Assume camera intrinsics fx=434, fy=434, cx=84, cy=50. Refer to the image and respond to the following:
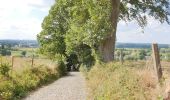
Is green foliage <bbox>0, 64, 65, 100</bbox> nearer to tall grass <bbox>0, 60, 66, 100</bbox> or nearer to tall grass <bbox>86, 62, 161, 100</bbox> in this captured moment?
tall grass <bbox>0, 60, 66, 100</bbox>

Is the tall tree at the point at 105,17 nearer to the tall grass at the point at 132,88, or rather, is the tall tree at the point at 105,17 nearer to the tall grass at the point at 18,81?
the tall grass at the point at 18,81

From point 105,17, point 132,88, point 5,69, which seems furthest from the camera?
point 105,17

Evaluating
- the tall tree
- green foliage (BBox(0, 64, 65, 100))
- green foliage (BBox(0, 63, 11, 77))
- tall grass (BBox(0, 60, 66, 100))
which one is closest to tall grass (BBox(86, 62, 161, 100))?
green foliage (BBox(0, 64, 65, 100))

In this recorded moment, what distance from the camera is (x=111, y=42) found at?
36.3m

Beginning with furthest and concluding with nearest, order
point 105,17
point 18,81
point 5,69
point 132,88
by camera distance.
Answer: point 105,17 → point 5,69 → point 18,81 → point 132,88

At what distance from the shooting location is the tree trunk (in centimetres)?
3584

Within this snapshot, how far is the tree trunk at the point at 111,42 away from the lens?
118ft

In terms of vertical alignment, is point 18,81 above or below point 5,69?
below

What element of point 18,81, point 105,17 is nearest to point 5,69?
point 18,81

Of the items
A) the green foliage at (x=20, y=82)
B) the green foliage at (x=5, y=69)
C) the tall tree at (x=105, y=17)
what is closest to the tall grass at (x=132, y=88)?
the green foliage at (x=20, y=82)

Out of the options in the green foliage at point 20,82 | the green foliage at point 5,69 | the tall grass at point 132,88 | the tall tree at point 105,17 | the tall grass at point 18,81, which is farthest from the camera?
the tall tree at point 105,17

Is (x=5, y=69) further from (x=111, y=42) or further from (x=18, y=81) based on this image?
(x=111, y=42)

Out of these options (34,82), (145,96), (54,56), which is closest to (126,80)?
(145,96)

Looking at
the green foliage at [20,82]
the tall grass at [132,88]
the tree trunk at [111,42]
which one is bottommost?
the green foliage at [20,82]
